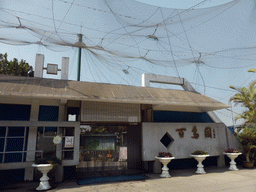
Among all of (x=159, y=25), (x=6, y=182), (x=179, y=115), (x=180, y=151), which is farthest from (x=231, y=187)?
(x=6, y=182)

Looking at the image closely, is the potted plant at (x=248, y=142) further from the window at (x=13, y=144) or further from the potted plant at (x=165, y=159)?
the window at (x=13, y=144)

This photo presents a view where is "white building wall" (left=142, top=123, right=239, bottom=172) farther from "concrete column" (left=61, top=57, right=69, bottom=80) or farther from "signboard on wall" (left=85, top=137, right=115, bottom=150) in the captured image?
"concrete column" (left=61, top=57, right=69, bottom=80)

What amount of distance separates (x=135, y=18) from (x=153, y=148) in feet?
23.4

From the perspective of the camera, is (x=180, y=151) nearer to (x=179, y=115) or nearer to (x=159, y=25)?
(x=179, y=115)

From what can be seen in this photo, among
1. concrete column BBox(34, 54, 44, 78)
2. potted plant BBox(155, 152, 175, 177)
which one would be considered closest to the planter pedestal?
potted plant BBox(155, 152, 175, 177)

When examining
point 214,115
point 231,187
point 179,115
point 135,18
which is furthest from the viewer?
point 214,115

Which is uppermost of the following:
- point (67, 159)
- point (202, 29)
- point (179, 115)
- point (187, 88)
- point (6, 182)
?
point (202, 29)

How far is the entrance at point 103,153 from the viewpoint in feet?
34.3

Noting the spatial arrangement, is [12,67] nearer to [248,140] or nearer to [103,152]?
[103,152]

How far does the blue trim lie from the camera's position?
11.7 meters

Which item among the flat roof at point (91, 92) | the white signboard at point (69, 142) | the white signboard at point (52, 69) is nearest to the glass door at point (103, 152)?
the white signboard at point (69, 142)

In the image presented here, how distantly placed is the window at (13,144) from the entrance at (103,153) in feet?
10.3

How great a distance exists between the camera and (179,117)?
40.2 ft

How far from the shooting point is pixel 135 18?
8977 millimetres
